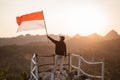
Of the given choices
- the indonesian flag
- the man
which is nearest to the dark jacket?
the man

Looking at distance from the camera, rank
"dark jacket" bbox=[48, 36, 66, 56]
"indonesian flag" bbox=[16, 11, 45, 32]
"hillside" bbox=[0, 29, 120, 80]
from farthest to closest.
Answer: "hillside" bbox=[0, 29, 120, 80]
"indonesian flag" bbox=[16, 11, 45, 32]
"dark jacket" bbox=[48, 36, 66, 56]

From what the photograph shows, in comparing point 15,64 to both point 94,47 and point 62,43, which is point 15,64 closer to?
point 94,47

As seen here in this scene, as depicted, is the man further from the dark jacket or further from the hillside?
the hillside

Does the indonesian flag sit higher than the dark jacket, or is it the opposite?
the indonesian flag

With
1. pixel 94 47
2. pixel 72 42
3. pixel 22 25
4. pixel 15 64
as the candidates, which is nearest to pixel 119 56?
pixel 94 47

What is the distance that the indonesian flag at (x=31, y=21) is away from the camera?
52.1ft

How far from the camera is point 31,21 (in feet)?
52.3

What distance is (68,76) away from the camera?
1523 centimetres

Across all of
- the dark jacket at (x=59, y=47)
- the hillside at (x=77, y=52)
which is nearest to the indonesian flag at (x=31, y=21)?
the dark jacket at (x=59, y=47)

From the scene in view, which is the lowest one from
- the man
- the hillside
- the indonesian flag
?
the hillside

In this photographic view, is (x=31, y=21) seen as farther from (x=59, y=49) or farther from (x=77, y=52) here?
(x=77, y=52)

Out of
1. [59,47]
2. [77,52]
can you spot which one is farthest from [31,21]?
[77,52]

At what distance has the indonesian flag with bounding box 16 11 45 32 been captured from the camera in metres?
15.9

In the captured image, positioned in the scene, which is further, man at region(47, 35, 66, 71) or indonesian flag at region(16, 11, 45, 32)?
indonesian flag at region(16, 11, 45, 32)
